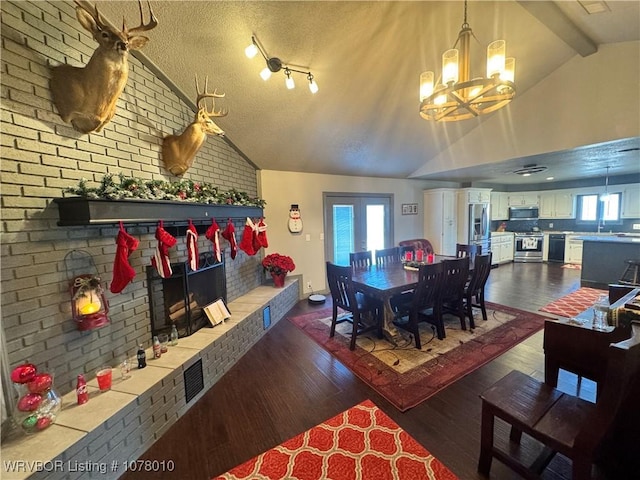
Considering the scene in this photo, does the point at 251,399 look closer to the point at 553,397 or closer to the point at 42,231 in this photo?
the point at 42,231

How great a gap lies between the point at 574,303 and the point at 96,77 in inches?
245

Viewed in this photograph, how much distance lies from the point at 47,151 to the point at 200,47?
4.81 feet

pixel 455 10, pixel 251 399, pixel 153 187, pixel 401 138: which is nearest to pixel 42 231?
pixel 153 187

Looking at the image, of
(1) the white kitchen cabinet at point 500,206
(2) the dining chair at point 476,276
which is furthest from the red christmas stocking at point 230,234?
(1) the white kitchen cabinet at point 500,206

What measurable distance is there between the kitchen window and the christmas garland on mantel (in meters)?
8.67

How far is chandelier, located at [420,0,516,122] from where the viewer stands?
5.89 feet

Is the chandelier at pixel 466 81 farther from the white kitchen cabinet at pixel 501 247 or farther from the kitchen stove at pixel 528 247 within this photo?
the kitchen stove at pixel 528 247

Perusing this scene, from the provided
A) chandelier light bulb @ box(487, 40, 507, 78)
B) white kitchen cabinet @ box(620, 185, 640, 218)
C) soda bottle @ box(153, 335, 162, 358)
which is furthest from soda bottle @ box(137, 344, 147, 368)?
white kitchen cabinet @ box(620, 185, 640, 218)

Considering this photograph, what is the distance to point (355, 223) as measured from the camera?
538cm

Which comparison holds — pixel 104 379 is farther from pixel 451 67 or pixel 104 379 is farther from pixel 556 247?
pixel 556 247

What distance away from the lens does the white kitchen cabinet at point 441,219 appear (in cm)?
611

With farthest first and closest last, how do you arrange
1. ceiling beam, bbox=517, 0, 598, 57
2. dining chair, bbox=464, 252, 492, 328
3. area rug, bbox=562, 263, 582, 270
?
area rug, bbox=562, 263, 582, 270
dining chair, bbox=464, 252, 492, 328
ceiling beam, bbox=517, 0, 598, 57

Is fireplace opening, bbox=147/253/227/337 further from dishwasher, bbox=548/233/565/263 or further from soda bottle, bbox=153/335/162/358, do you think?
dishwasher, bbox=548/233/565/263

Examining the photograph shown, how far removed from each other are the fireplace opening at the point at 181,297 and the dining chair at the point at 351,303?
138 cm
